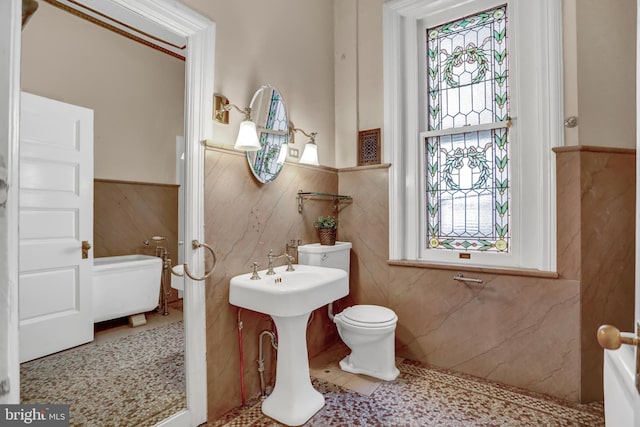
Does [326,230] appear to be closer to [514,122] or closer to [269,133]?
[269,133]

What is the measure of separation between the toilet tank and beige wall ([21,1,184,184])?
3.33ft

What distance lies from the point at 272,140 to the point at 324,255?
87 centimetres

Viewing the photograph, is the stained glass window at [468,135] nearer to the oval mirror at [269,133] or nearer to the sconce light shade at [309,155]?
the sconce light shade at [309,155]

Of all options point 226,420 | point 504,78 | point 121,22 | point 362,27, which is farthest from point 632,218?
point 121,22

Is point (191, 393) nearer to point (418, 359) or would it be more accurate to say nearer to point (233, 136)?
point (233, 136)

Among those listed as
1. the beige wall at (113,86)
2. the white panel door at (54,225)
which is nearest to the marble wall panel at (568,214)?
the beige wall at (113,86)

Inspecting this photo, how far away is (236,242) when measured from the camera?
189 cm

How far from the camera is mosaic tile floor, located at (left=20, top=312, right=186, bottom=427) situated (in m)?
1.33

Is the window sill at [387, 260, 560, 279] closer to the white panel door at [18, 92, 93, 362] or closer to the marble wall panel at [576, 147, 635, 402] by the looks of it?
the marble wall panel at [576, 147, 635, 402]

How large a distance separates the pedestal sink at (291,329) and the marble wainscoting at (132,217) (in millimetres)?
398

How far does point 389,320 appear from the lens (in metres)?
2.14

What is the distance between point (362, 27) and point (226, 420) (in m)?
2.94

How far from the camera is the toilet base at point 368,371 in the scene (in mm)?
2188

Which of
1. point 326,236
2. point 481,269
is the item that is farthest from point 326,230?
point 481,269
